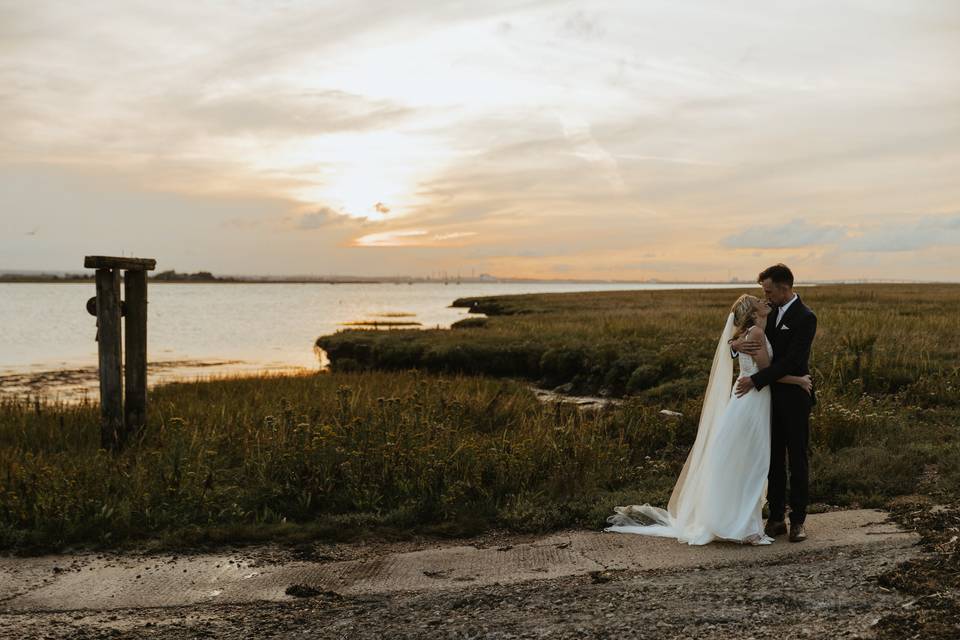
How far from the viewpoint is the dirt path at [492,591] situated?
18.0ft

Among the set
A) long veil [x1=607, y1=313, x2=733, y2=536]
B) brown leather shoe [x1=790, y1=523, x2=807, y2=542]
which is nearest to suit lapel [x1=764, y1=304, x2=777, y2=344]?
long veil [x1=607, y1=313, x2=733, y2=536]

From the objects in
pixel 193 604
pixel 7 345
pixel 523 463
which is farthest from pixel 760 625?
pixel 7 345

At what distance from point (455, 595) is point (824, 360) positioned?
15.0 m

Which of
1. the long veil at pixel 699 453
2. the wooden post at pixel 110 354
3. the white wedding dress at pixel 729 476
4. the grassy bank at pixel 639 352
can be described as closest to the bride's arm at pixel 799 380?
the white wedding dress at pixel 729 476

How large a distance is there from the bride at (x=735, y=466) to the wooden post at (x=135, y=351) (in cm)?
799

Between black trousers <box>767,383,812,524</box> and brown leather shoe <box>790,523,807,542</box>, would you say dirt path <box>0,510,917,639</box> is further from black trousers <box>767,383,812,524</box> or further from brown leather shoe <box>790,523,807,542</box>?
black trousers <box>767,383,812,524</box>

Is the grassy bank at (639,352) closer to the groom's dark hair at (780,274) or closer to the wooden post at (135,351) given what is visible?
the groom's dark hair at (780,274)

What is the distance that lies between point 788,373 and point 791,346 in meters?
0.27

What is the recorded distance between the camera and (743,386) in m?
7.88

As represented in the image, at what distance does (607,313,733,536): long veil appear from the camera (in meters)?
8.12

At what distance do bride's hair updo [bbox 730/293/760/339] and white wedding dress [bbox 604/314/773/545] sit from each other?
4.7 inches

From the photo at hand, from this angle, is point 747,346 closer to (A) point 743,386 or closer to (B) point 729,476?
(A) point 743,386

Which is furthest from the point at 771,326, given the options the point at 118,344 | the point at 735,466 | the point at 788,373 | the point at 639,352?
the point at 639,352

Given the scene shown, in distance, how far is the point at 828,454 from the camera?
36.1 feet
